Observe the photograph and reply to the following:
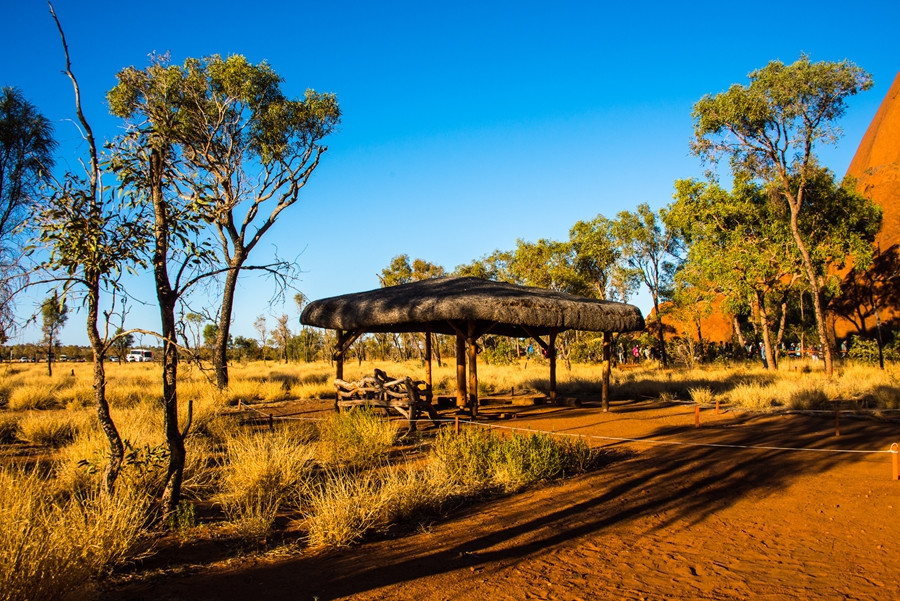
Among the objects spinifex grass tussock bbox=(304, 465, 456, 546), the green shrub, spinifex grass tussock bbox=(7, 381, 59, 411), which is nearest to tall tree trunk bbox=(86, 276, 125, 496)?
spinifex grass tussock bbox=(304, 465, 456, 546)

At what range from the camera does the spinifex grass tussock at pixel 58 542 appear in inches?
127

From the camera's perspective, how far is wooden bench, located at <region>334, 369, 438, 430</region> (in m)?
10.8

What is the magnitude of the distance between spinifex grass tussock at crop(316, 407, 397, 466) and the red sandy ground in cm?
228

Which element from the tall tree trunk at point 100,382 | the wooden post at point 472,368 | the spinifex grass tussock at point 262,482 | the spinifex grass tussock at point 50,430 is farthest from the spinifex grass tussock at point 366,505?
the spinifex grass tussock at point 50,430

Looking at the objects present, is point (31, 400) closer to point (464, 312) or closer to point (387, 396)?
point (387, 396)

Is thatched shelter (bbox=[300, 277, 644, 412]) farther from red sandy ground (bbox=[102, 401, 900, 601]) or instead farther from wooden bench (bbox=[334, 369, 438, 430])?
red sandy ground (bbox=[102, 401, 900, 601])

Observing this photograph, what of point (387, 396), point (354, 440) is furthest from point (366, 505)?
point (387, 396)

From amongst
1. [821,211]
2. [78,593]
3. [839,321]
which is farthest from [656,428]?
[839,321]

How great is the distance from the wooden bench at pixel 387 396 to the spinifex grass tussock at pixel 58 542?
5.95 metres

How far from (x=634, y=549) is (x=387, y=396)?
7222 mm

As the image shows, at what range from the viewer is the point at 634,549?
475 cm

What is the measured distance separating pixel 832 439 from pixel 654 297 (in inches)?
849

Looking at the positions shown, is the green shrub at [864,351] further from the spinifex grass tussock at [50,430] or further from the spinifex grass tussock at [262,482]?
the spinifex grass tussock at [50,430]

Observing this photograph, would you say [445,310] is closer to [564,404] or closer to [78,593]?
[564,404]
